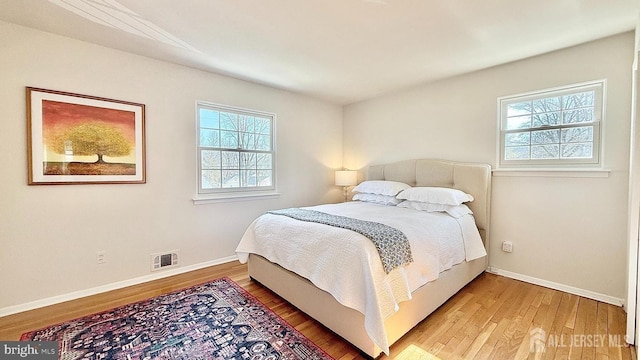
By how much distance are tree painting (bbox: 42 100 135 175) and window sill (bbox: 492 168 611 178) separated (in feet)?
13.4

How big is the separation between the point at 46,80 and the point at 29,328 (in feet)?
6.75

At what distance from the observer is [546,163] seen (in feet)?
8.81

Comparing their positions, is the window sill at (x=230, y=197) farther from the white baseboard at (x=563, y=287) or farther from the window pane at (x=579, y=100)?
the window pane at (x=579, y=100)

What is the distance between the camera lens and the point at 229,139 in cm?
346

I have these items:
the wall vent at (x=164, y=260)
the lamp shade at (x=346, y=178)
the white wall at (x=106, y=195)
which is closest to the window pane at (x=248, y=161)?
the white wall at (x=106, y=195)

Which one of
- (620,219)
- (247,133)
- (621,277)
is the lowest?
(621,277)

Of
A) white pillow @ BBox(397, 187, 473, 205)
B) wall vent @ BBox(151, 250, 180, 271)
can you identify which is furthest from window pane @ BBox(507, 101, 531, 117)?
wall vent @ BBox(151, 250, 180, 271)

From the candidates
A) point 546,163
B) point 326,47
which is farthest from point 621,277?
point 326,47

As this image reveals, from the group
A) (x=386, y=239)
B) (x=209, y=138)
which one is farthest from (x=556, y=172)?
(x=209, y=138)

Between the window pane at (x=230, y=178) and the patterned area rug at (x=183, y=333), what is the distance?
58.9 inches

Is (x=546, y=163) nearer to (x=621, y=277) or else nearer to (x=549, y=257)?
(x=549, y=257)

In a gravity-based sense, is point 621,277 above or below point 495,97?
below

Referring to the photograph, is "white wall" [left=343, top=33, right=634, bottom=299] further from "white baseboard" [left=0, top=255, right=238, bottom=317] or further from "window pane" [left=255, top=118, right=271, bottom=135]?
"white baseboard" [left=0, top=255, right=238, bottom=317]

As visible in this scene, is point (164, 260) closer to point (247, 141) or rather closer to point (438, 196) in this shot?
point (247, 141)
